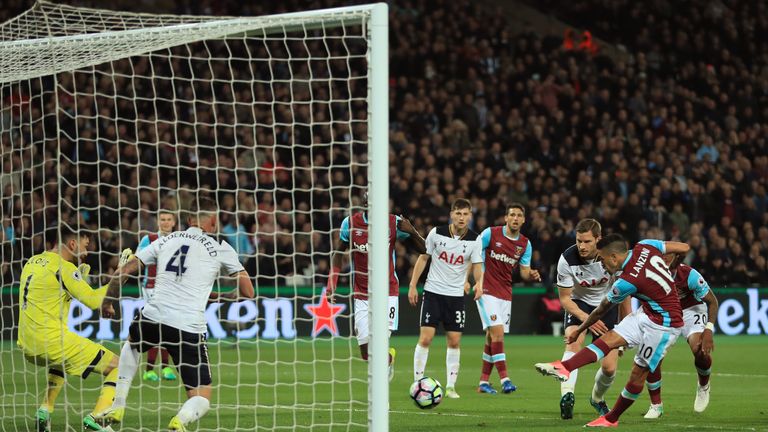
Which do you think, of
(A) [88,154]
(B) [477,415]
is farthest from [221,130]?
(B) [477,415]

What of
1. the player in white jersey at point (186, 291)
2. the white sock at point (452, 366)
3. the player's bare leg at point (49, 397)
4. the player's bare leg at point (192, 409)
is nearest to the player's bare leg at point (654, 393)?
the white sock at point (452, 366)

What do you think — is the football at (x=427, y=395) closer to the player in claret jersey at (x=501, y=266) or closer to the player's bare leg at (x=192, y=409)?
the player's bare leg at (x=192, y=409)

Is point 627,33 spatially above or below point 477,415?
above

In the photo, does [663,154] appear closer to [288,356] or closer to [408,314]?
[408,314]

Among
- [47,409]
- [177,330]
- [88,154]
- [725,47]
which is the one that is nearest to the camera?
[177,330]

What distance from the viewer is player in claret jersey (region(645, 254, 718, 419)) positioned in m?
10.3

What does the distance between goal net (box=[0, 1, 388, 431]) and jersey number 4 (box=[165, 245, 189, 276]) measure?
28.7 inches

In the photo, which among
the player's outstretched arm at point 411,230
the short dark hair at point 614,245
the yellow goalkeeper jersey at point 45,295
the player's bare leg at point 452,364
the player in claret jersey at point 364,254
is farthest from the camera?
the player's bare leg at point 452,364

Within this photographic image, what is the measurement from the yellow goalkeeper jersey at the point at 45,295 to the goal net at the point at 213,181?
44 cm

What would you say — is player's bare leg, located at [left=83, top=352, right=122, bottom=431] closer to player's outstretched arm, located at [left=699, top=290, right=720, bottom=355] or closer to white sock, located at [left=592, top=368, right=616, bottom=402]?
white sock, located at [left=592, top=368, right=616, bottom=402]

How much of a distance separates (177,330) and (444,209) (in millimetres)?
13290

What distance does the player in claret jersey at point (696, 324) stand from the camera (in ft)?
33.9

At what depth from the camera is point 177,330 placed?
27.4 feet

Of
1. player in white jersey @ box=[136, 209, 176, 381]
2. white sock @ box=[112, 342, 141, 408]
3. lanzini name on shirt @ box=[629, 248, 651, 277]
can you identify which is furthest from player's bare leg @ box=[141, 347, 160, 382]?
lanzini name on shirt @ box=[629, 248, 651, 277]
